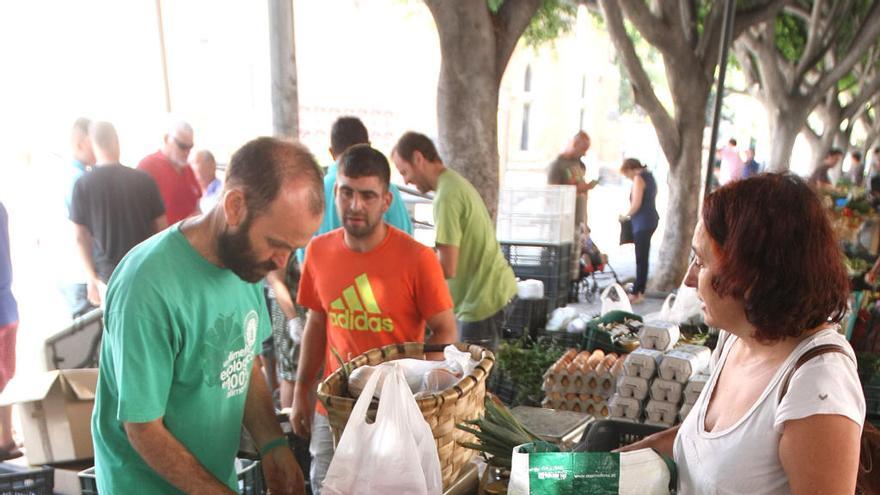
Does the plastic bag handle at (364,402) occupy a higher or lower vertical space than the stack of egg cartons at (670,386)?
higher

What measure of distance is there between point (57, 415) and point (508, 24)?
4.72m

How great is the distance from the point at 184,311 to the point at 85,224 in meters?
3.83

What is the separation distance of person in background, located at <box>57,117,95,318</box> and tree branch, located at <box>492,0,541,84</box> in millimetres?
3403

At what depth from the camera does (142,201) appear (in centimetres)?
512

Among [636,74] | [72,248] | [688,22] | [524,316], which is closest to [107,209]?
[72,248]

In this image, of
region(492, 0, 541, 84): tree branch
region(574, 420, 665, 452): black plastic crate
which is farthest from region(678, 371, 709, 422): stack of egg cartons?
region(492, 0, 541, 84): tree branch

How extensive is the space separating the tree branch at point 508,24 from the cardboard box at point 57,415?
434 centimetres

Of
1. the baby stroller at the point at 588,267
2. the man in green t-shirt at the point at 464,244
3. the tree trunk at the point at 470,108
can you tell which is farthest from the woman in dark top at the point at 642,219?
the man in green t-shirt at the point at 464,244

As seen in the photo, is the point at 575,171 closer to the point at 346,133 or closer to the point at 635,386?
the point at 346,133

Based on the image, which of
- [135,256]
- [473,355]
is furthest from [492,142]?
[135,256]

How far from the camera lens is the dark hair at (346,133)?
4449 millimetres

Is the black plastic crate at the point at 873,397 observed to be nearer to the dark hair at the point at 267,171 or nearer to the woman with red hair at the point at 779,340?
the woman with red hair at the point at 779,340

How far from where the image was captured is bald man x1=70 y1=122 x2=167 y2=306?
16.5 feet

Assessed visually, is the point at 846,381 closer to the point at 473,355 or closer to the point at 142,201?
the point at 473,355
